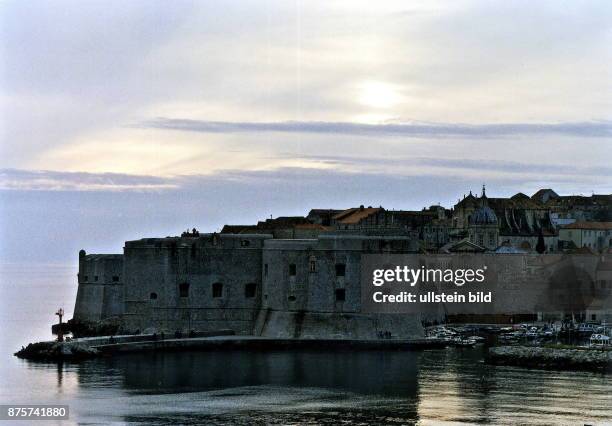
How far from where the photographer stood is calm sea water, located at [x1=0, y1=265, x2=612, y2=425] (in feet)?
151

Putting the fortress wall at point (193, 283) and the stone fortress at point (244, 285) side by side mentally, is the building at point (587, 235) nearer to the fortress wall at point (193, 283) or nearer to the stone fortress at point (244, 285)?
the stone fortress at point (244, 285)

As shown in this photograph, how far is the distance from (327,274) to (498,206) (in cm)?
5891

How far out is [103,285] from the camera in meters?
70.4

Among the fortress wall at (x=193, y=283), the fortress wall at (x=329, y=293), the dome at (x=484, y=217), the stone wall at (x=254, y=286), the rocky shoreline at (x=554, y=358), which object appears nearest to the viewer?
the rocky shoreline at (x=554, y=358)

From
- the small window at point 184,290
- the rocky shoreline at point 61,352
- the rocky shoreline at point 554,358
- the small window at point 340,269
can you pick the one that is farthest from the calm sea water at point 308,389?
the small window at point 184,290

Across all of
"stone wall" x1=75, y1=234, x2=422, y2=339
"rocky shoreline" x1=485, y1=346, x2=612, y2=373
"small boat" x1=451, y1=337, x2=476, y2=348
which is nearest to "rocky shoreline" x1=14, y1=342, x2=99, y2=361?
"stone wall" x1=75, y1=234, x2=422, y2=339

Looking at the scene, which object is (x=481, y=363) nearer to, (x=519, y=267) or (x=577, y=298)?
(x=577, y=298)

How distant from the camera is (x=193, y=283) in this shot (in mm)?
66562

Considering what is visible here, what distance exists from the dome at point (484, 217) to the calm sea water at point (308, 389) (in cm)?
4301

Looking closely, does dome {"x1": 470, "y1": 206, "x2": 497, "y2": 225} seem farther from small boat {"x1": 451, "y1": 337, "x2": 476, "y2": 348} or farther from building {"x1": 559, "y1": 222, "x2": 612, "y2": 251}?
small boat {"x1": 451, "y1": 337, "x2": 476, "y2": 348}

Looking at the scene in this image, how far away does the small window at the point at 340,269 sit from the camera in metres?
64.4

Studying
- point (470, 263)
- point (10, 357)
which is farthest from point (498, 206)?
point (10, 357)

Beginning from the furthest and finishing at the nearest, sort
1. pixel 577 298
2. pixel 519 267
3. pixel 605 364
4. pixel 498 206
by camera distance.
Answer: pixel 498 206 → pixel 519 267 → pixel 577 298 → pixel 605 364

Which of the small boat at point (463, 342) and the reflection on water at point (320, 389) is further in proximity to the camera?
the small boat at point (463, 342)
